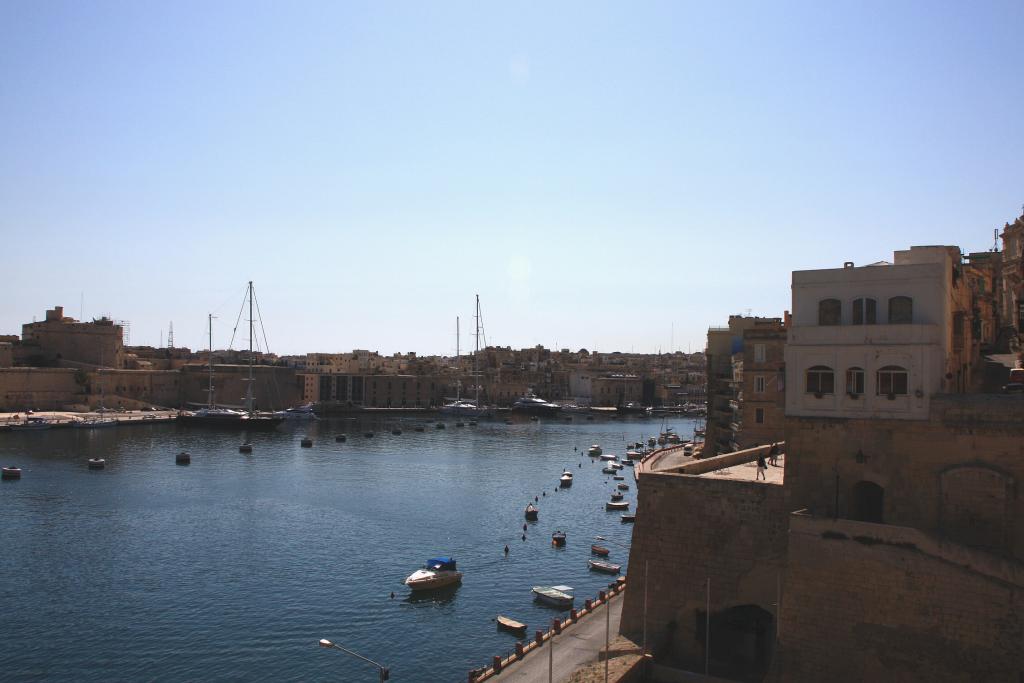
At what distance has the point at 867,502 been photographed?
15.0m

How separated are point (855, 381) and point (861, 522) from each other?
2729mm

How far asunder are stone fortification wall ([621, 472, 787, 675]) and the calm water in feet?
18.1

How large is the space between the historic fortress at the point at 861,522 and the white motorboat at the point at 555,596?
691cm

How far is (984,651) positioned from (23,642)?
862 inches

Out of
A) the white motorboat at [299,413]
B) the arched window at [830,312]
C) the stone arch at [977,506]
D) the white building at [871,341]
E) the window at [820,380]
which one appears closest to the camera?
the stone arch at [977,506]

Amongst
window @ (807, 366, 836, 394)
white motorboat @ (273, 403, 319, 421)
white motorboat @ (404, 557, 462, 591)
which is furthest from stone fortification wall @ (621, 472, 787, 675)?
white motorboat @ (273, 403, 319, 421)

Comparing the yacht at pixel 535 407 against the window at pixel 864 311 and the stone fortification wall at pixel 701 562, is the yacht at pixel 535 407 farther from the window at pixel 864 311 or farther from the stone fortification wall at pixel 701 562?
the window at pixel 864 311

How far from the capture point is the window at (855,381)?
14922 mm

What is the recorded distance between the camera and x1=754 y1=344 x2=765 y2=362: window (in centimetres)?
2933

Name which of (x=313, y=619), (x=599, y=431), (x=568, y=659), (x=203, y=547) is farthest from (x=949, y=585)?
(x=599, y=431)

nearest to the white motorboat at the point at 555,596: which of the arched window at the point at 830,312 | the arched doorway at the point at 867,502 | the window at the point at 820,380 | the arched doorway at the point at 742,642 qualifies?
the arched doorway at the point at 742,642

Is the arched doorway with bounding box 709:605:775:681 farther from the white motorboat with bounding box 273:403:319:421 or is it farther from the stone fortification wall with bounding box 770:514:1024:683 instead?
the white motorboat with bounding box 273:403:319:421

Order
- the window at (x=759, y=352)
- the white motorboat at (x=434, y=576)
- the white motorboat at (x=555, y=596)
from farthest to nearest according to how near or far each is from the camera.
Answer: the window at (x=759, y=352)
the white motorboat at (x=434, y=576)
the white motorboat at (x=555, y=596)

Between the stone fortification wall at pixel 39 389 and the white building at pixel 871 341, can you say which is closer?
the white building at pixel 871 341
